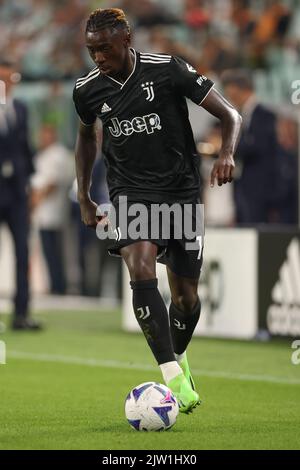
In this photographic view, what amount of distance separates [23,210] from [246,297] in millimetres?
2474

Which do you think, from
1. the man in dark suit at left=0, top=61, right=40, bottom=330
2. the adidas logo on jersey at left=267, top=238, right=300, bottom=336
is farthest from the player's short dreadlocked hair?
the man in dark suit at left=0, top=61, right=40, bottom=330

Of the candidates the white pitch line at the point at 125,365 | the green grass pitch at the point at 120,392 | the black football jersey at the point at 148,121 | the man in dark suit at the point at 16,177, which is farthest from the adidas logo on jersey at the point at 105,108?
the man in dark suit at the point at 16,177

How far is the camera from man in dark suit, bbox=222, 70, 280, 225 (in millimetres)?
12781

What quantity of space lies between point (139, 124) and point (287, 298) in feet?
15.0

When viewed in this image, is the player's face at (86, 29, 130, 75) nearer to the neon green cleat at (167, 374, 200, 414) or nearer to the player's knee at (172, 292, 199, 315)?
the player's knee at (172, 292, 199, 315)

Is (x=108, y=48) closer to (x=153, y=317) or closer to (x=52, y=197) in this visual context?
(x=153, y=317)

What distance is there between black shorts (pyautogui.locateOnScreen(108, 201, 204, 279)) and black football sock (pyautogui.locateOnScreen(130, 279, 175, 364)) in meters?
0.26

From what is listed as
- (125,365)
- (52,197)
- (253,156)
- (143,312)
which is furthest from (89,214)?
(52,197)

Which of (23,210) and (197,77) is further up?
(197,77)

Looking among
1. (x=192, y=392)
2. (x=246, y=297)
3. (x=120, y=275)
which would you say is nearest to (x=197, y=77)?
(x=192, y=392)

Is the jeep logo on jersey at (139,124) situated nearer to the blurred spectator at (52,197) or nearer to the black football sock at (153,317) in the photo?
the black football sock at (153,317)
